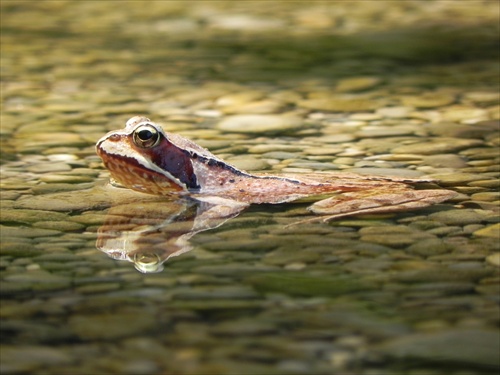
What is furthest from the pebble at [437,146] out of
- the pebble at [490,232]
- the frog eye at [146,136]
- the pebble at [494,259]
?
the pebble at [494,259]

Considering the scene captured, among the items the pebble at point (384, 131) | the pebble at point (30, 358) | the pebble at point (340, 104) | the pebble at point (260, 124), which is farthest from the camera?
the pebble at point (340, 104)

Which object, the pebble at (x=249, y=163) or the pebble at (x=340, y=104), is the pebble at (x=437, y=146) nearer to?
the pebble at (x=249, y=163)

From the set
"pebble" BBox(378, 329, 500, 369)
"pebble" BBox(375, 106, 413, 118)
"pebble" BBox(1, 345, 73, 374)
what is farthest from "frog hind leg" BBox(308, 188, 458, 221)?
"pebble" BBox(375, 106, 413, 118)

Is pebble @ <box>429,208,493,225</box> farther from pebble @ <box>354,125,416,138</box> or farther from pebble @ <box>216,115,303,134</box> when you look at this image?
pebble @ <box>216,115,303,134</box>

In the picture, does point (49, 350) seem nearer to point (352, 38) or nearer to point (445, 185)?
point (445, 185)

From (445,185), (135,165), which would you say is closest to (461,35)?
(445,185)

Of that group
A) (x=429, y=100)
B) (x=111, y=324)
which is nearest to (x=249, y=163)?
(x=429, y=100)

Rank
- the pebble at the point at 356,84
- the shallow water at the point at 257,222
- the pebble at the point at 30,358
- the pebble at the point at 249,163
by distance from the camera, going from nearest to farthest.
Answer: the pebble at the point at 30,358 < the shallow water at the point at 257,222 < the pebble at the point at 249,163 < the pebble at the point at 356,84
